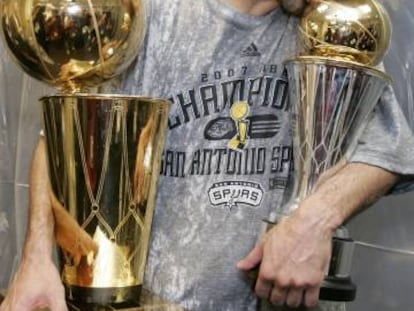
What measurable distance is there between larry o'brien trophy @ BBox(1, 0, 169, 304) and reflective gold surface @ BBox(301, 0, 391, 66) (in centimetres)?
19

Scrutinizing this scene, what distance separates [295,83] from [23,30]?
11.8 inches

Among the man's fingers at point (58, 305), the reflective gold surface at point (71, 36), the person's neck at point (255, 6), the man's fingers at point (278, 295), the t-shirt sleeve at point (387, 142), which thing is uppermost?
the person's neck at point (255, 6)

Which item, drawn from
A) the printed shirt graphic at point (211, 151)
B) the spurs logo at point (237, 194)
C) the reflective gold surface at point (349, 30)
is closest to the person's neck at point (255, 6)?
the printed shirt graphic at point (211, 151)

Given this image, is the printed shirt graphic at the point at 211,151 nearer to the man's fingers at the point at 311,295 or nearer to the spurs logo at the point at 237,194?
the spurs logo at the point at 237,194

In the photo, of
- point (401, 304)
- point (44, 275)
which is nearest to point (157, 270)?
point (44, 275)

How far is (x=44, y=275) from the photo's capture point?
2.50ft

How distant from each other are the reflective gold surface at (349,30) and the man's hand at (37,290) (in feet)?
1.24

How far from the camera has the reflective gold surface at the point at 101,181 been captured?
2.40ft

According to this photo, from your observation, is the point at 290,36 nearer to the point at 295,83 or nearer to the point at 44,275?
the point at 295,83

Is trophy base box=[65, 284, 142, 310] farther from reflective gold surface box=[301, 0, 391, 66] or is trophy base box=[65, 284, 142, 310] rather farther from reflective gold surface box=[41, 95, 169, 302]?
reflective gold surface box=[301, 0, 391, 66]

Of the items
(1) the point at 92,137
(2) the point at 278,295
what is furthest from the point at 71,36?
(2) the point at 278,295

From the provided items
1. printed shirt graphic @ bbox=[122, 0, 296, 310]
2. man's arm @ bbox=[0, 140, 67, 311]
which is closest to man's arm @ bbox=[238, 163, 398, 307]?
printed shirt graphic @ bbox=[122, 0, 296, 310]

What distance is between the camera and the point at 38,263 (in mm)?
783

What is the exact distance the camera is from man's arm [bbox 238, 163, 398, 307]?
30.0 inches
